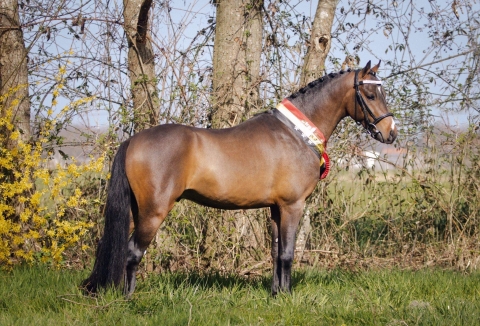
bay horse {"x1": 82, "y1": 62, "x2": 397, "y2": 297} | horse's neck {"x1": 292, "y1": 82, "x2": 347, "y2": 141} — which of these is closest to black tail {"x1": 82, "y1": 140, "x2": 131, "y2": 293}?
bay horse {"x1": 82, "y1": 62, "x2": 397, "y2": 297}

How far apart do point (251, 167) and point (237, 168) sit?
142mm

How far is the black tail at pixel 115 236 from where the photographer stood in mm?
4465

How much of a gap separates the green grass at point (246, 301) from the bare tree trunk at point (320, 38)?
2970 mm

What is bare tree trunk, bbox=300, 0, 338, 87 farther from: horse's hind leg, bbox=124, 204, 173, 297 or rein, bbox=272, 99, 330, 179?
horse's hind leg, bbox=124, 204, 173, 297

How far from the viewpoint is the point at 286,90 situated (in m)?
7.03

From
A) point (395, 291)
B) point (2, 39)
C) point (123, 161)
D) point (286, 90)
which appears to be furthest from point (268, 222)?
point (2, 39)

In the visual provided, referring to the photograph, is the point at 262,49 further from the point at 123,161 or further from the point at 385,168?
the point at 123,161

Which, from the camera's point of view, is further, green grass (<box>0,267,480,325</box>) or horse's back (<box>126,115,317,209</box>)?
horse's back (<box>126,115,317,209</box>)

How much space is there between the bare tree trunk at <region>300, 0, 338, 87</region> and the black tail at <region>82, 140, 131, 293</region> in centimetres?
353

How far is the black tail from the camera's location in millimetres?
4465

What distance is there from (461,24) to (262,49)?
317 centimetres

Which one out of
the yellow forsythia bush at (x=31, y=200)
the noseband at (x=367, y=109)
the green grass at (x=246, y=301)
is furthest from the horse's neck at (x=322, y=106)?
the yellow forsythia bush at (x=31, y=200)

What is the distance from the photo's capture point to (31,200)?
5.88 meters

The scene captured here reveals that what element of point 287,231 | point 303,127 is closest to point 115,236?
point 287,231
